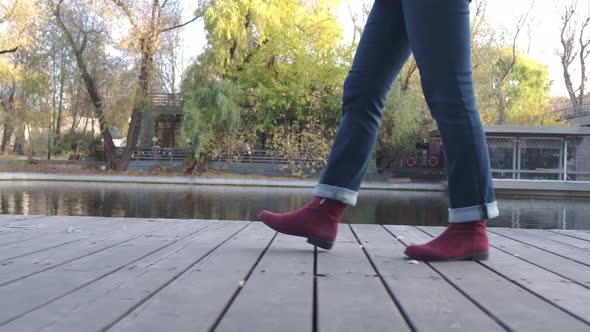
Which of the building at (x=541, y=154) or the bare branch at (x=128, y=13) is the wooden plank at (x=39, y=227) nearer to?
the building at (x=541, y=154)

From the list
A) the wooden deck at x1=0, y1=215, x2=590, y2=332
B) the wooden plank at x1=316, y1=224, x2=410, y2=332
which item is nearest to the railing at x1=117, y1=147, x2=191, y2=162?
the wooden deck at x1=0, y1=215, x2=590, y2=332

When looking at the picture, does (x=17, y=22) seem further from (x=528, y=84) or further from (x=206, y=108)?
(x=528, y=84)

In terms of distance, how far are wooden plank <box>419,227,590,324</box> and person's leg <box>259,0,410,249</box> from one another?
0.54 m

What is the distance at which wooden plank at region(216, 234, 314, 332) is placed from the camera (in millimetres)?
947

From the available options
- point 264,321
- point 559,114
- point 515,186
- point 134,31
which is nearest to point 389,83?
point 264,321

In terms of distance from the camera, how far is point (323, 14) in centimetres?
2455

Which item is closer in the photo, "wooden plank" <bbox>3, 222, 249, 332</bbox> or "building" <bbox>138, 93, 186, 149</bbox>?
"wooden plank" <bbox>3, 222, 249, 332</bbox>

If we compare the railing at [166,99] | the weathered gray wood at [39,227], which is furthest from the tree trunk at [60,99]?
the weathered gray wood at [39,227]

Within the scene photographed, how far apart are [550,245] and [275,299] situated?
156 centimetres

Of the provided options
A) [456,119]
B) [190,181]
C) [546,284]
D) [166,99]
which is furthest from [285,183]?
[546,284]

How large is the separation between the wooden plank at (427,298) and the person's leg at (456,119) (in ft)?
0.46

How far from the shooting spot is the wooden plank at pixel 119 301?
92 centimetres

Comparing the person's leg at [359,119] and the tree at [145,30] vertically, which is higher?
the tree at [145,30]

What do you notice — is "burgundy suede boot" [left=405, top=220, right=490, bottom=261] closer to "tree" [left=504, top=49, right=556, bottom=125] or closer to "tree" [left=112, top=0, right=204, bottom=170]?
"tree" [left=112, top=0, right=204, bottom=170]
